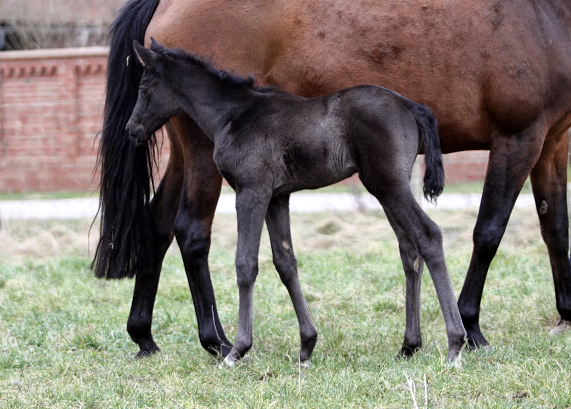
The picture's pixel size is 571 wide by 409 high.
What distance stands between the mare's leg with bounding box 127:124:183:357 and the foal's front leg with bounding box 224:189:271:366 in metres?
0.92

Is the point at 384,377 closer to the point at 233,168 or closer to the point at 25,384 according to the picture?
the point at 233,168

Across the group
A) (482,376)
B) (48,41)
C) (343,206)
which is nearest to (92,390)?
(482,376)

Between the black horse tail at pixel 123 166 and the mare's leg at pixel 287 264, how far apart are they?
941mm

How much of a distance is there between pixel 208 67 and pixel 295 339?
6.13 feet

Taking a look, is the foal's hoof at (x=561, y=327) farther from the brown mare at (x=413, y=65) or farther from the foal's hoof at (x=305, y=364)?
the foal's hoof at (x=305, y=364)

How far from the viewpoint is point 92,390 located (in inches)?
167

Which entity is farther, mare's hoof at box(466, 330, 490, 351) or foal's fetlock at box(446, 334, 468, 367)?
mare's hoof at box(466, 330, 490, 351)

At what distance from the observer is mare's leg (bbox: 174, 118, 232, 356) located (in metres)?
5.14

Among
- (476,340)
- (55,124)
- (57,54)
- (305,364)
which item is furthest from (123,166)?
(57,54)

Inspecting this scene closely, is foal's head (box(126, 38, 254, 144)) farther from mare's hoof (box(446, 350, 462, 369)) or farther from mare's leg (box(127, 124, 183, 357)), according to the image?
mare's hoof (box(446, 350, 462, 369))

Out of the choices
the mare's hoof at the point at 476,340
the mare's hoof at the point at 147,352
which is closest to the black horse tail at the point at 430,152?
the mare's hoof at the point at 476,340

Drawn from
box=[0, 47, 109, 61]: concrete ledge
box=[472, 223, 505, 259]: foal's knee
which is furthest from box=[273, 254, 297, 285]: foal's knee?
box=[0, 47, 109, 61]: concrete ledge

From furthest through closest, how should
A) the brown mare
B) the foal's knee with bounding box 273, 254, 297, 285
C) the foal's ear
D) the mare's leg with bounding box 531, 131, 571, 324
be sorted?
the mare's leg with bounding box 531, 131, 571, 324
the brown mare
the foal's knee with bounding box 273, 254, 297, 285
the foal's ear

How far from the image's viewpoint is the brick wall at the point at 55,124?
57.8 feet
